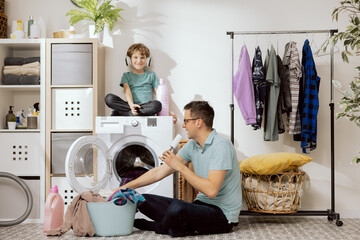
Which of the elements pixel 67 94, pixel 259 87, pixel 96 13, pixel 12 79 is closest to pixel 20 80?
pixel 12 79

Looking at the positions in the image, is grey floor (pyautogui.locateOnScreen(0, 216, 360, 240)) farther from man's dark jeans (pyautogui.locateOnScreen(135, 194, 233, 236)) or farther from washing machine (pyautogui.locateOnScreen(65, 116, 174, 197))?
washing machine (pyautogui.locateOnScreen(65, 116, 174, 197))

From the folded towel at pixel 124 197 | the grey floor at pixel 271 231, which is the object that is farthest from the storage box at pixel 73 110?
the folded towel at pixel 124 197

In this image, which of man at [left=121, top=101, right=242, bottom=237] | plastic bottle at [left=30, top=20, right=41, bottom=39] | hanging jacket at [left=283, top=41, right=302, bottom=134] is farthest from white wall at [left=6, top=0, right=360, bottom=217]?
man at [left=121, top=101, right=242, bottom=237]

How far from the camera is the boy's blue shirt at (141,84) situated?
160 inches

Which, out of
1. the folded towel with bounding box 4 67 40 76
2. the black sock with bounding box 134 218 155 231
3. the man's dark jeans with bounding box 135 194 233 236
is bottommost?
the black sock with bounding box 134 218 155 231

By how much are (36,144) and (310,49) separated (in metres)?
2.45

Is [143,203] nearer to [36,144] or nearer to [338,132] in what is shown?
[36,144]

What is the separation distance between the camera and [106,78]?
422 centimetres

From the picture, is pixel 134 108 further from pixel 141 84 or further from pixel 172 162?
pixel 172 162

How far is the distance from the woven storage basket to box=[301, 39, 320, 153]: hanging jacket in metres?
0.33

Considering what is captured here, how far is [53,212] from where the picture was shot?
329 centimetres

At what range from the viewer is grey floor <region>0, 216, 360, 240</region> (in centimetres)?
308

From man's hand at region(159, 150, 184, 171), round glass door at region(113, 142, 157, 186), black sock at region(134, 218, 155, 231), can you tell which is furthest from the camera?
round glass door at region(113, 142, 157, 186)

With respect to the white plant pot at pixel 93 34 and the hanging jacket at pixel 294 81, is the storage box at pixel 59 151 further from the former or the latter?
the hanging jacket at pixel 294 81
